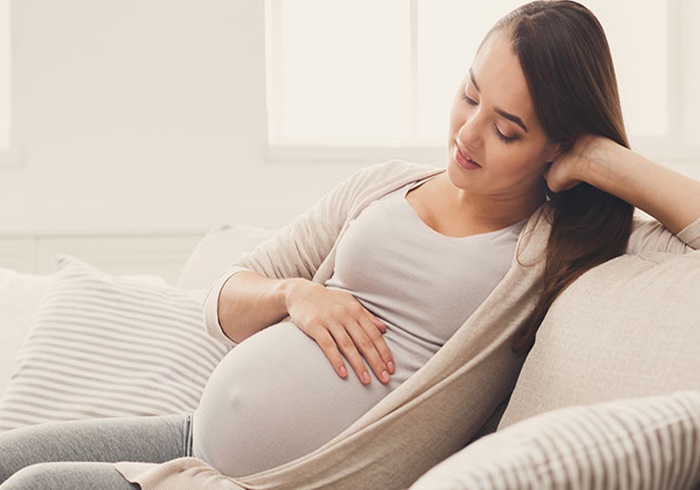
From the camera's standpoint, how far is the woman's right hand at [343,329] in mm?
1233

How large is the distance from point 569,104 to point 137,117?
239 cm

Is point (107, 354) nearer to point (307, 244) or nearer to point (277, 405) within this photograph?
point (307, 244)

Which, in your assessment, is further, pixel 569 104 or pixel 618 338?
pixel 569 104

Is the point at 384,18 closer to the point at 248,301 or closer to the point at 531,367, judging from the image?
the point at 248,301

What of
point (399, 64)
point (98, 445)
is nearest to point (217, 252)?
point (98, 445)

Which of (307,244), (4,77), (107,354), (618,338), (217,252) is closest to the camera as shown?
(618,338)

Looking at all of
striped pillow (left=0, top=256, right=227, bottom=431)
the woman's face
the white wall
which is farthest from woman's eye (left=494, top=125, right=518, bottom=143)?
the white wall

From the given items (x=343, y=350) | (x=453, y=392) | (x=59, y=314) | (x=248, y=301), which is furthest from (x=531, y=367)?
(x=59, y=314)

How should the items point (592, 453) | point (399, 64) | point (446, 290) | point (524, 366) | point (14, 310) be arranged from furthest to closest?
point (399, 64), point (14, 310), point (446, 290), point (524, 366), point (592, 453)

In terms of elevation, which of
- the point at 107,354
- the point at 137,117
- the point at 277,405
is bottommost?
the point at 107,354

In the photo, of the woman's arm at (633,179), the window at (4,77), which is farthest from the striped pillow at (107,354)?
the window at (4,77)

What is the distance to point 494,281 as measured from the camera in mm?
1236

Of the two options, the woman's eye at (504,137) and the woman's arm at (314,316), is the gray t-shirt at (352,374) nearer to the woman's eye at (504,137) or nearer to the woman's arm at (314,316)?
the woman's arm at (314,316)

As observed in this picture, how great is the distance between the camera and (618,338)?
968 millimetres
